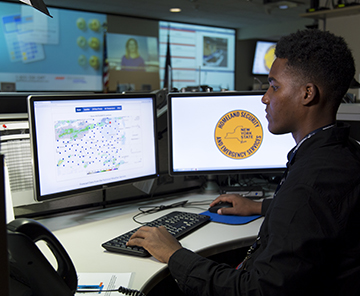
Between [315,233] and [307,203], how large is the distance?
61 mm

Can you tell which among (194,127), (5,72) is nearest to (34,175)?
(194,127)

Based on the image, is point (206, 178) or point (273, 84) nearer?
point (273, 84)

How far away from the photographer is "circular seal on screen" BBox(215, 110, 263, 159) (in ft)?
5.30

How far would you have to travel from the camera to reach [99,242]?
3.87 ft

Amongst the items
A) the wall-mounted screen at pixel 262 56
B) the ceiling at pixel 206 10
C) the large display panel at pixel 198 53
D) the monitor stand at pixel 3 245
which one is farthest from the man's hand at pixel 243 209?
the wall-mounted screen at pixel 262 56

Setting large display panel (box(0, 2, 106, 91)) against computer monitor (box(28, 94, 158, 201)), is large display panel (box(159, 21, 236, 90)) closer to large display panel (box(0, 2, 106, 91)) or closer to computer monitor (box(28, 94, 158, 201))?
large display panel (box(0, 2, 106, 91))

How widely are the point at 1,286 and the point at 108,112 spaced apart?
98cm

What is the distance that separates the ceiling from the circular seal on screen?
407cm

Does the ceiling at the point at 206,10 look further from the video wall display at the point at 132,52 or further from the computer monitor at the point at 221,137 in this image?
the computer monitor at the point at 221,137

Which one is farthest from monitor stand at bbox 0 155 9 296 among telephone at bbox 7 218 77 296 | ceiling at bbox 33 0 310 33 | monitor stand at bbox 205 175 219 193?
ceiling at bbox 33 0 310 33

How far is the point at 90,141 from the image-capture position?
4.39 feet

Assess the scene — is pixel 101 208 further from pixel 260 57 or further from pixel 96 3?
pixel 260 57

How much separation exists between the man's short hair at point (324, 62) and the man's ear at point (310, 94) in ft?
0.04

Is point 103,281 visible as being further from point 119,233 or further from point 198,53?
point 198,53
